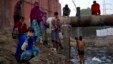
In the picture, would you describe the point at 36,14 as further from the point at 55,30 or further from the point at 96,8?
the point at 96,8

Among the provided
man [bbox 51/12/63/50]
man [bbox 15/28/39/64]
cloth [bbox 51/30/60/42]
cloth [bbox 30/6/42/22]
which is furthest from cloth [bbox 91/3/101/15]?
man [bbox 15/28/39/64]

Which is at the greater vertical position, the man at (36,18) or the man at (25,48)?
the man at (36,18)

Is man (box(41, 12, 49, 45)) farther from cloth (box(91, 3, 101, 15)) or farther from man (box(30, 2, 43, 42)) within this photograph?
cloth (box(91, 3, 101, 15))

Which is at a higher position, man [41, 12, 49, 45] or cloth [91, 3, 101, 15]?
cloth [91, 3, 101, 15]

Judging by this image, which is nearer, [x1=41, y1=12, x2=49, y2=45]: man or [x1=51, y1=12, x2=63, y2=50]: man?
[x1=51, y1=12, x2=63, y2=50]: man

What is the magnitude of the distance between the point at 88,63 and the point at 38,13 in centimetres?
561

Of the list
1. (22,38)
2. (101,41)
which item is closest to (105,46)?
(101,41)

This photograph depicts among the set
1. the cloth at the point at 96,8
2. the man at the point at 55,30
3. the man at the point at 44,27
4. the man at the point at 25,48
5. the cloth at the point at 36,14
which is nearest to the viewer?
the man at the point at 25,48

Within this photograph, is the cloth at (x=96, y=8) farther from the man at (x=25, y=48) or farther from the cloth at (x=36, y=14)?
the man at (x=25, y=48)

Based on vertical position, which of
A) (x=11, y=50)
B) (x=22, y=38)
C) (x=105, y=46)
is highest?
(x=22, y=38)

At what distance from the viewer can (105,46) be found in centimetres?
2764

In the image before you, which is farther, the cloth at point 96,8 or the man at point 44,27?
the cloth at point 96,8

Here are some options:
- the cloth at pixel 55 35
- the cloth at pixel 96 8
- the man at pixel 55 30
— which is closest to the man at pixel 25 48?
the man at pixel 55 30

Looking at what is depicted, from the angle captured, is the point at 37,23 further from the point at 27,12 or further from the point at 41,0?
the point at 41,0
